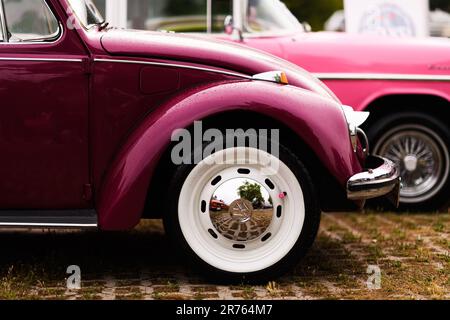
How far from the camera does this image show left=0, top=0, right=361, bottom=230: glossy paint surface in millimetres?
4543

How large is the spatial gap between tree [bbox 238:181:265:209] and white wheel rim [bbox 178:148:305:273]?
0.13 feet

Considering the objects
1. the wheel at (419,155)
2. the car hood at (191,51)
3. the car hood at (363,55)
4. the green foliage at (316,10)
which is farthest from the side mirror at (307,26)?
the car hood at (191,51)

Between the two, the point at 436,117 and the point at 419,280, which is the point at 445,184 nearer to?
the point at 436,117

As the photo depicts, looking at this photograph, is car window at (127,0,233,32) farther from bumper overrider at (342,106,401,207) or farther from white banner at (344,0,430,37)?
bumper overrider at (342,106,401,207)

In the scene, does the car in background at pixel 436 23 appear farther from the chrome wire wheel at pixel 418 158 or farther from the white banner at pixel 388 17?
the chrome wire wheel at pixel 418 158

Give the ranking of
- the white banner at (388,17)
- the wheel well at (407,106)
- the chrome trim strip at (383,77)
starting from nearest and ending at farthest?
the chrome trim strip at (383,77), the wheel well at (407,106), the white banner at (388,17)

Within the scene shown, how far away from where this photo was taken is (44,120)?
4.61m

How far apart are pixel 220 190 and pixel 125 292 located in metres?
0.72

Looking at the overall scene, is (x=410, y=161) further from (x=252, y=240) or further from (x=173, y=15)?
(x=252, y=240)

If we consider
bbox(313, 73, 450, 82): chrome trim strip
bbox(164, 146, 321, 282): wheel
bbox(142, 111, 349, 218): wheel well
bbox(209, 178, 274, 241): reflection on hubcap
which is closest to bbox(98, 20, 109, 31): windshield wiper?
bbox(142, 111, 349, 218): wheel well

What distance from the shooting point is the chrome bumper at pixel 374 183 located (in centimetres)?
460

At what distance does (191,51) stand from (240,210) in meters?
0.90

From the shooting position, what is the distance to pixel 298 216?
4598 mm

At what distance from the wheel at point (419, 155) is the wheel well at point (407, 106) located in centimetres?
7
